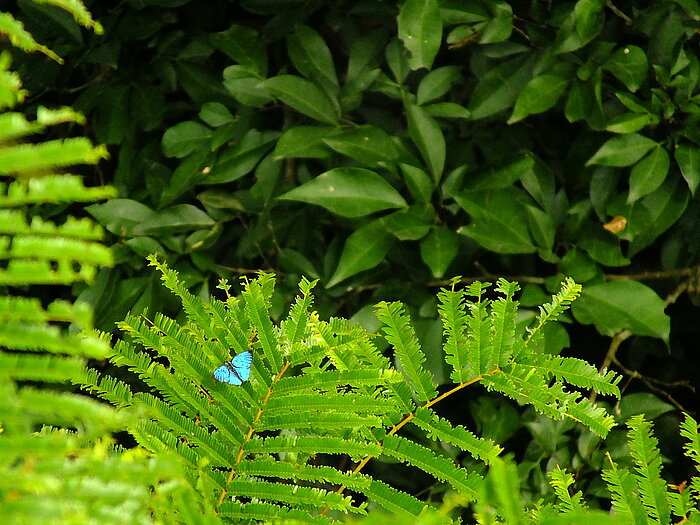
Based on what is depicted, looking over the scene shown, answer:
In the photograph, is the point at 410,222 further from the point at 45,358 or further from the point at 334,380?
the point at 45,358

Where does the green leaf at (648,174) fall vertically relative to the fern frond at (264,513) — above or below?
above

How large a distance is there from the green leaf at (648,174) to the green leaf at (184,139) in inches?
25.3

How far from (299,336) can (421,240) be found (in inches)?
18.4

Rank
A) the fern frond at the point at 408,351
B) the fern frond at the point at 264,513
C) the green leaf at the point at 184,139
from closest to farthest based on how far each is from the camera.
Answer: the fern frond at the point at 264,513 < the fern frond at the point at 408,351 < the green leaf at the point at 184,139

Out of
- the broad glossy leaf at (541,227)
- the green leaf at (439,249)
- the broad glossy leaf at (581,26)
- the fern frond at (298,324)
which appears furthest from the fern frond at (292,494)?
the broad glossy leaf at (581,26)

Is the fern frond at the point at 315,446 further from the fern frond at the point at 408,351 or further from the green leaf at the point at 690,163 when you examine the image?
the green leaf at the point at 690,163

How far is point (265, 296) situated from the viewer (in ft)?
2.03

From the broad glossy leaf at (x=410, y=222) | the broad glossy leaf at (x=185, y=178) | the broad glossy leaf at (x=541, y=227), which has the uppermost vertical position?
the broad glossy leaf at (x=185, y=178)

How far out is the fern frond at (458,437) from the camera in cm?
55

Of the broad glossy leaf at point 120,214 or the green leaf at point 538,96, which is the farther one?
the broad glossy leaf at point 120,214

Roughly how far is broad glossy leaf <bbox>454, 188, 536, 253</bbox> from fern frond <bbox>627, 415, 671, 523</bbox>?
0.39 meters

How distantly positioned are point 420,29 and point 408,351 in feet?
1.80

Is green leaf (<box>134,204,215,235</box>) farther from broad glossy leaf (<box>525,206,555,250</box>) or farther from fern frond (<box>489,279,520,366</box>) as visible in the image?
fern frond (<box>489,279,520,366</box>)

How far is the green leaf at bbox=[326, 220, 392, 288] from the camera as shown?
1.00m
